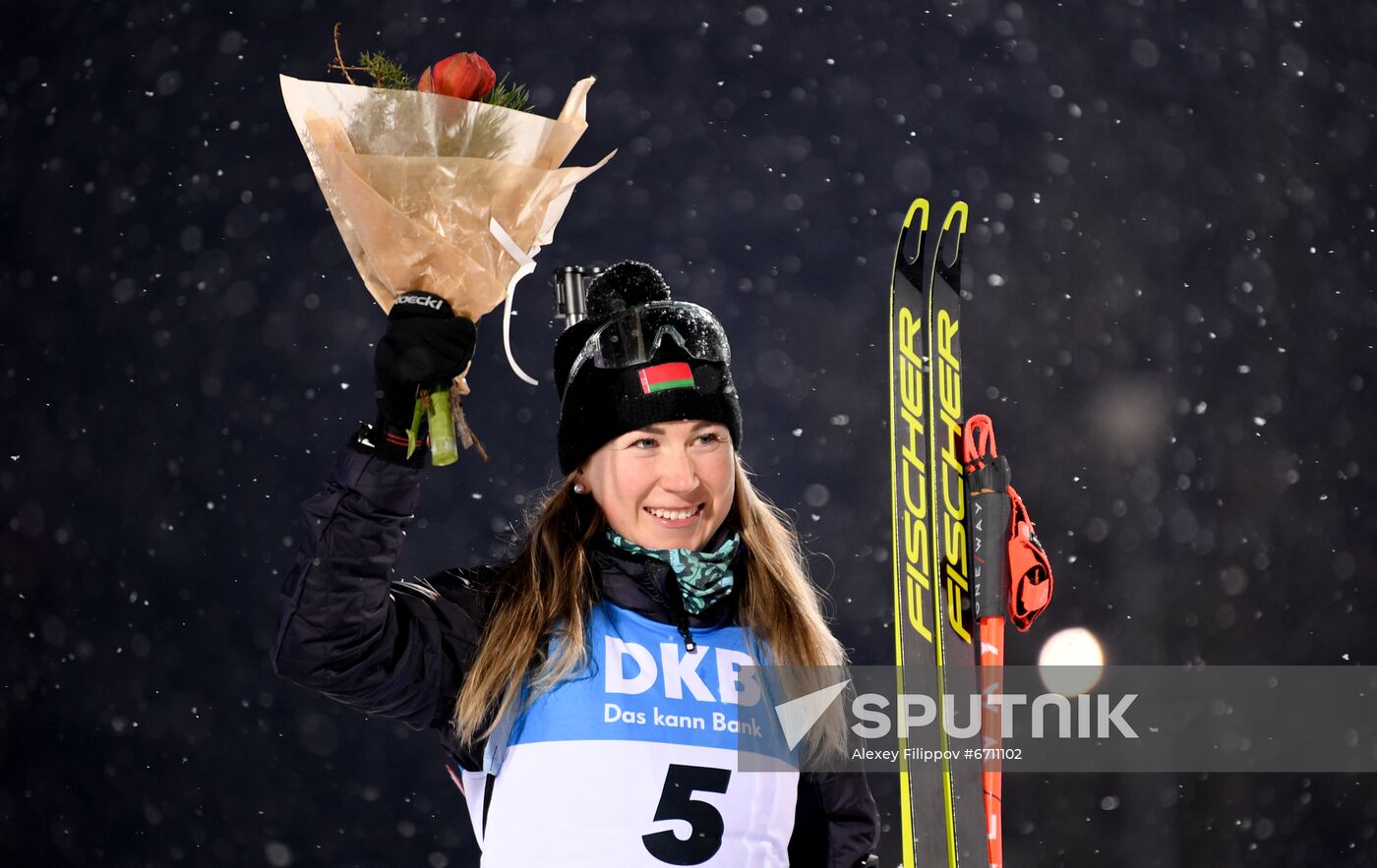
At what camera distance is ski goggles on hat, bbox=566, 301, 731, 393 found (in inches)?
75.2

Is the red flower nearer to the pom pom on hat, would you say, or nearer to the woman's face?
the pom pom on hat

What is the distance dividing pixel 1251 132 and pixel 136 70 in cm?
299

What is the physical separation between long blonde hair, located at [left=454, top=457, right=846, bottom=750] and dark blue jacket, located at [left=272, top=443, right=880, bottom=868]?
40mm

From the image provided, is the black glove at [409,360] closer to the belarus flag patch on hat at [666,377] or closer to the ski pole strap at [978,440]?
the belarus flag patch on hat at [666,377]

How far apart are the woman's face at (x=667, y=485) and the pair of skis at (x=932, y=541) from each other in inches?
46.9

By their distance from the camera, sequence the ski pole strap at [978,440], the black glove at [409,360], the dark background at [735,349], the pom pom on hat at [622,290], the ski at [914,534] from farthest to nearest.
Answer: the dark background at [735,349] < the ski pole strap at [978,440] < the ski at [914,534] < the pom pom on hat at [622,290] < the black glove at [409,360]

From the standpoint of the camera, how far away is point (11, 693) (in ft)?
11.2

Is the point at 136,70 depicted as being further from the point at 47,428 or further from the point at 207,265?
the point at 47,428

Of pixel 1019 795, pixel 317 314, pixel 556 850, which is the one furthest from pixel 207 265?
pixel 1019 795

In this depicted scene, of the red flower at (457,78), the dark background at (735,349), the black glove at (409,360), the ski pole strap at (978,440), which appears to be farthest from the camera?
the dark background at (735,349)

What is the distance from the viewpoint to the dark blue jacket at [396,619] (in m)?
1.53

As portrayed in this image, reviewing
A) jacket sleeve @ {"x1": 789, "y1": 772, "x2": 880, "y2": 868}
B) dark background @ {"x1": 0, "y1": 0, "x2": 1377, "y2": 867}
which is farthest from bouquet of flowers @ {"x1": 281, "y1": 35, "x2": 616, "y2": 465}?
dark background @ {"x1": 0, "y1": 0, "x2": 1377, "y2": 867}

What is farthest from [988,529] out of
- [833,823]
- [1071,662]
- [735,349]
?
[833,823]

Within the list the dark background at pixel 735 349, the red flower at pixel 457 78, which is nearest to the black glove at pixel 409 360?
the red flower at pixel 457 78
